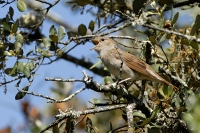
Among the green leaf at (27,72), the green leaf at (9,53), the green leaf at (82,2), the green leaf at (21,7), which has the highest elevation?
the green leaf at (21,7)

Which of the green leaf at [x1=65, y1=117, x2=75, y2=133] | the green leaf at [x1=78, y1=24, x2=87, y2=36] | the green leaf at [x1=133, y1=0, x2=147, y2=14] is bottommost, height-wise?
the green leaf at [x1=65, y1=117, x2=75, y2=133]

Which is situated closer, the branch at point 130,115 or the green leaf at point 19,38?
the branch at point 130,115

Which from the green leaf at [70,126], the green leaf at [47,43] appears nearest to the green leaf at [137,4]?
the green leaf at [47,43]

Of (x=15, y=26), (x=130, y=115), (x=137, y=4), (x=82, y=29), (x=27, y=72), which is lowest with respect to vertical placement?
(x=130, y=115)

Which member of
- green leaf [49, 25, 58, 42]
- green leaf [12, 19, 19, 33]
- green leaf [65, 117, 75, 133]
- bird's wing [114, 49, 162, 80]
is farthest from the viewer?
bird's wing [114, 49, 162, 80]

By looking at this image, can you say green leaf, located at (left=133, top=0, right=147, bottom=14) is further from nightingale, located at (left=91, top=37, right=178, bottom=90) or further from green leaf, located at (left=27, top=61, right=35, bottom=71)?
green leaf, located at (left=27, top=61, right=35, bottom=71)

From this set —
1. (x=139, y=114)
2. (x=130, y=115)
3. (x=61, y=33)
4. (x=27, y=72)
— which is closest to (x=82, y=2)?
(x=61, y=33)

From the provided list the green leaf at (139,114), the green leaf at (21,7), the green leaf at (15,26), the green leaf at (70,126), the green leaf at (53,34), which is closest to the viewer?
the green leaf at (70,126)

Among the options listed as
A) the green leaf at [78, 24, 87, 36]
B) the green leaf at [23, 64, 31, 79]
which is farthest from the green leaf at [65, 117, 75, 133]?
the green leaf at [78, 24, 87, 36]

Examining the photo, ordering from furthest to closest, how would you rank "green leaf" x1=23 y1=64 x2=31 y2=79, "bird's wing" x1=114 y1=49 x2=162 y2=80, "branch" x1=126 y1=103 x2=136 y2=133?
"bird's wing" x1=114 y1=49 x2=162 y2=80 → "green leaf" x1=23 y1=64 x2=31 y2=79 → "branch" x1=126 y1=103 x2=136 y2=133

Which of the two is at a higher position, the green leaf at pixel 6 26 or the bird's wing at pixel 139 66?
the green leaf at pixel 6 26

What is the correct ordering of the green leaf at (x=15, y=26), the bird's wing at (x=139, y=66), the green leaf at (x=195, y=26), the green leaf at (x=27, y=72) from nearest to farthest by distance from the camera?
the green leaf at (x=195, y=26)
the green leaf at (x=27, y=72)
the green leaf at (x=15, y=26)
the bird's wing at (x=139, y=66)

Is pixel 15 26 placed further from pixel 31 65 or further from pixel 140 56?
pixel 140 56

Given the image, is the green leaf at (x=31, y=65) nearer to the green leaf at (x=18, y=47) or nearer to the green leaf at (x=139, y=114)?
the green leaf at (x=18, y=47)
